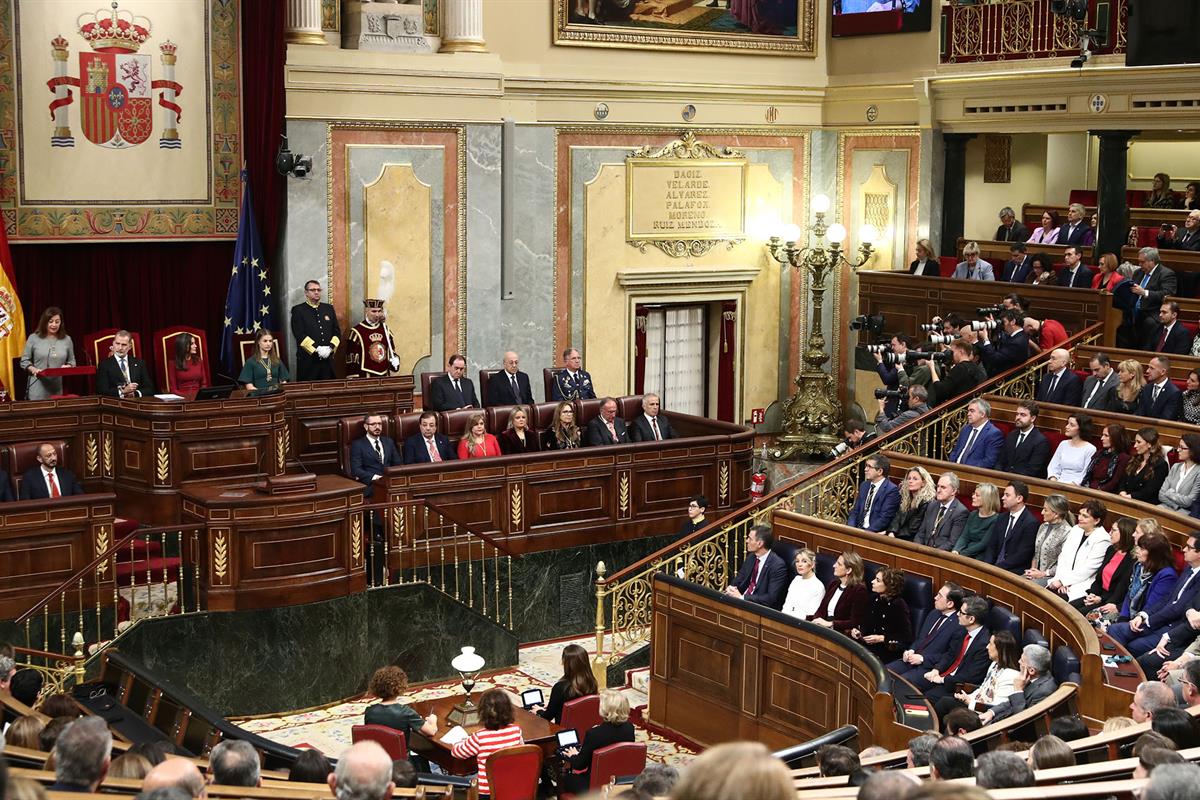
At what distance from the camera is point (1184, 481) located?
9.91 metres

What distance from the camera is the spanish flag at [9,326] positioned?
13016 millimetres

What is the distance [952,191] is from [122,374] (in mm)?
8625

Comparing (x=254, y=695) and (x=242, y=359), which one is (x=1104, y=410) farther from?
(x=242, y=359)

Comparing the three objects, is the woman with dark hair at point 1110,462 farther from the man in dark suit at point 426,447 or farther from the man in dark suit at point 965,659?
the man in dark suit at point 426,447

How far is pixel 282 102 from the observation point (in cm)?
1438

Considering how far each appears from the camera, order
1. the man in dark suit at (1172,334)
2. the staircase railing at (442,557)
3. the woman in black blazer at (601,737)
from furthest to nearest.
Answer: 1. the man in dark suit at (1172,334)
2. the staircase railing at (442,557)
3. the woman in black blazer at (601,737)

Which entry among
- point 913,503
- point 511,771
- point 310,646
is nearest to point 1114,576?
point 913,503

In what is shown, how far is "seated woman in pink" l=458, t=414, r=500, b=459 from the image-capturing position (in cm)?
1248

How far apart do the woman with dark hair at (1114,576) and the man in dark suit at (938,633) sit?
2.66ft

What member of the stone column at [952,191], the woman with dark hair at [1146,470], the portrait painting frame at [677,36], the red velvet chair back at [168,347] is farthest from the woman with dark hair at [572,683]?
the stone column at [952,191]

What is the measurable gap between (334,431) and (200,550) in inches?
112

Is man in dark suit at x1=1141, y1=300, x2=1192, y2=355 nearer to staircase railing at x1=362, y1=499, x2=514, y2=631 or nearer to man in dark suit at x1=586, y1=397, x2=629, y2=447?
man in dark suit at x1=586, y1=397, x2=629, y2=447

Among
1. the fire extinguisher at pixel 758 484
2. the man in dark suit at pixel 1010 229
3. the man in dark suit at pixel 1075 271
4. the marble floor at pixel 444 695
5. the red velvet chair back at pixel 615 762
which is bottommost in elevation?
the marble floor at pixel 444 695

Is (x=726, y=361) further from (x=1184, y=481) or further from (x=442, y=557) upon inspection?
(x=1184, y=481)
